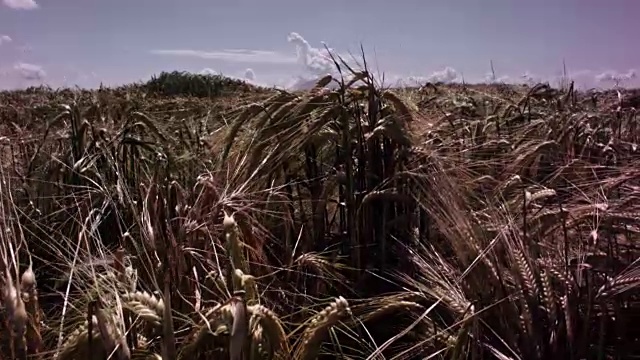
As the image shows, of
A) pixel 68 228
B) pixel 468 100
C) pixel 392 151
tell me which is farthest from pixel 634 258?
pixel 468 100

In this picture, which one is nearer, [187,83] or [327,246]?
[327,246]

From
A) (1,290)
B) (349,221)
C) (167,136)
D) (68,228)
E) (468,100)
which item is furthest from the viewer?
(468,100)

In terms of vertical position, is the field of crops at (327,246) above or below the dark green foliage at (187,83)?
below

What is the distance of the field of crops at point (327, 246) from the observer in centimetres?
177

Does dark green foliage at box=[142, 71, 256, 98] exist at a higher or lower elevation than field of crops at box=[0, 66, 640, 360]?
higher

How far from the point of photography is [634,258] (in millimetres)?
2109

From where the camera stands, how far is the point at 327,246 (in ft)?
8.95

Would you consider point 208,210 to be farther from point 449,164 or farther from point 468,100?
point 468,100

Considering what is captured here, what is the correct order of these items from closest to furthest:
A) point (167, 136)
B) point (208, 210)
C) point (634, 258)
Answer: point (634, 258) → point (208, 210) → point (167, 136)

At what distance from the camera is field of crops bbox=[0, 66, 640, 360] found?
1.77m

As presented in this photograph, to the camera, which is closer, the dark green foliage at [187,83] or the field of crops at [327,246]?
the field of crops at [327,246]

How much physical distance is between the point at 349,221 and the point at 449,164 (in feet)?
1.70

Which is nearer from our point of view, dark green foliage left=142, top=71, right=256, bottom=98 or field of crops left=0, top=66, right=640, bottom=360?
field of crops left=0, top=66, right=640, bottom=360

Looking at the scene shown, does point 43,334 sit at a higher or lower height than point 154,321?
lower
